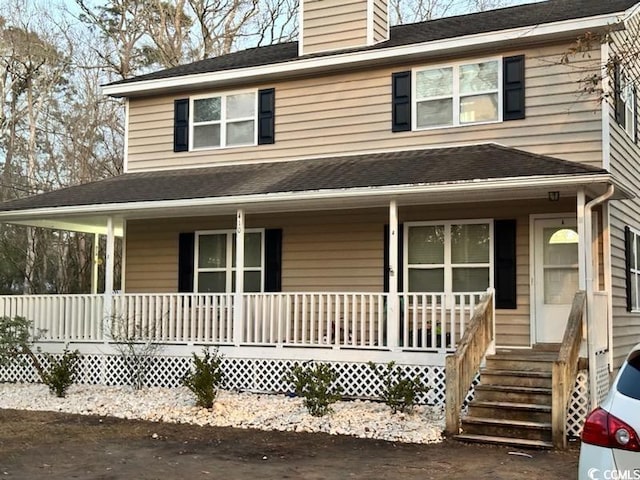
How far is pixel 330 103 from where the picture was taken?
1356cm

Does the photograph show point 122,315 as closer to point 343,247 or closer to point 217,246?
point 217,246

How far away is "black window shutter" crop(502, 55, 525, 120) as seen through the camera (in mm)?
11859

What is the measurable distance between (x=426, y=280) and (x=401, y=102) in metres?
3.11

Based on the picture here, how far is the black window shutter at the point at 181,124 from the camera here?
14.8m

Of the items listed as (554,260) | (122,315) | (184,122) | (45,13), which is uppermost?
(45,13)

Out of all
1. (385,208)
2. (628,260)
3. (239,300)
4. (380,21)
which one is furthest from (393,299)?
(380,21)

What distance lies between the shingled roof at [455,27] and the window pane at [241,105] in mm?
586

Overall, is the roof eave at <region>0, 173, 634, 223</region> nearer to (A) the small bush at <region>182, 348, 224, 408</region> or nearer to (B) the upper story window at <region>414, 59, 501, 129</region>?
(B) the upper story window at <region>414, 59, 501, 129</region>

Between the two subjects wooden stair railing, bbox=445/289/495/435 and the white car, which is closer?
the white car

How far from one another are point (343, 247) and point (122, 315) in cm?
401

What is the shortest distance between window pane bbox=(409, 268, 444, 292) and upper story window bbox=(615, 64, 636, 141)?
3.81m

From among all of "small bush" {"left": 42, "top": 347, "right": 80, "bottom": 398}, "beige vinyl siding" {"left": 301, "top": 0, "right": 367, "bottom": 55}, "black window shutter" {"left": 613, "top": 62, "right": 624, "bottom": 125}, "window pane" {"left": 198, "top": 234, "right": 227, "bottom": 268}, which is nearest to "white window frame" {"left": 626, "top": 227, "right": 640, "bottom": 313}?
"black window shutter" {"left": 613, "top": 62, "right": 624, "bottom": 125}

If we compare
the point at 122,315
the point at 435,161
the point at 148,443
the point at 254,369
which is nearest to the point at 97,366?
the point at 122,315

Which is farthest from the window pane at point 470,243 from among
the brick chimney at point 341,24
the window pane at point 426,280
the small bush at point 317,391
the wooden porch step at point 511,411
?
the brick chimney at point 341,24
